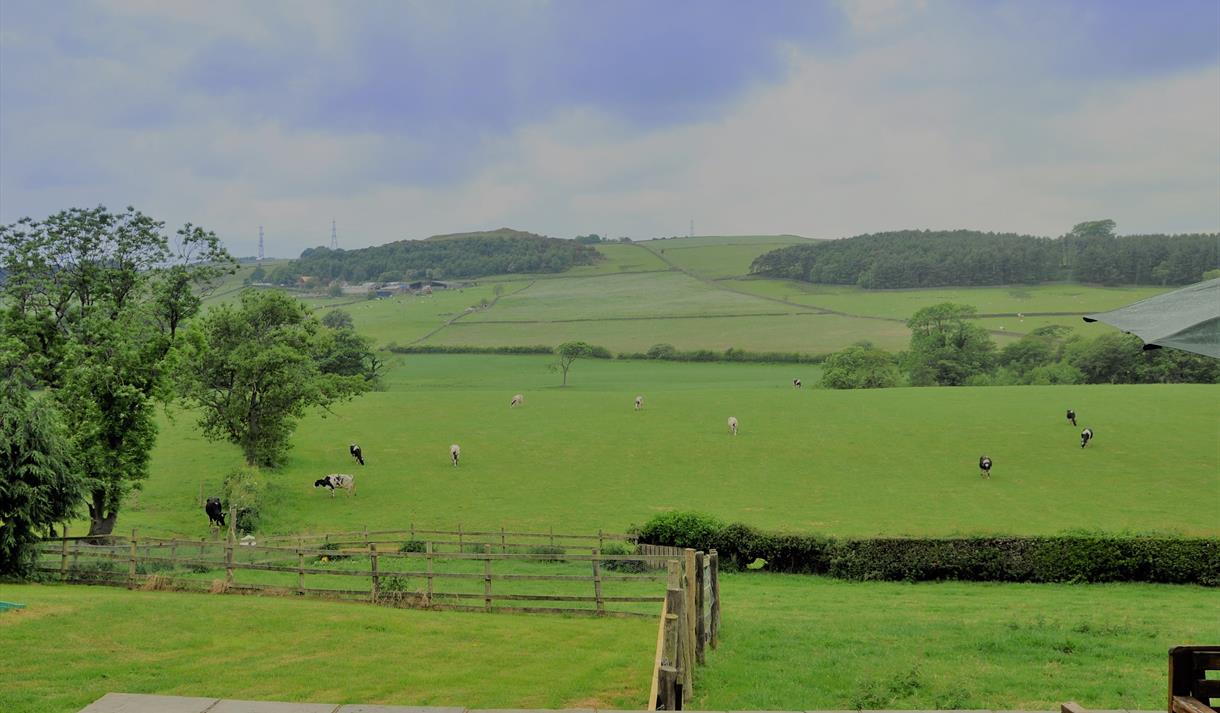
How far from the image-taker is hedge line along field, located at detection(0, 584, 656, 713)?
11.8 metres

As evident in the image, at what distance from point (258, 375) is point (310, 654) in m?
28.7

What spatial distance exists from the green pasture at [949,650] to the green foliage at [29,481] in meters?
17.1

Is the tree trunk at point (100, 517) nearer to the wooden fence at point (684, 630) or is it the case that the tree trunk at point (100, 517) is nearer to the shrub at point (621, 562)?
the shrub at point (621, 562)

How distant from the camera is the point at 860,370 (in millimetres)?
83375

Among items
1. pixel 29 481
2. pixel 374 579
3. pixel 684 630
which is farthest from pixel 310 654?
pixel 29 481

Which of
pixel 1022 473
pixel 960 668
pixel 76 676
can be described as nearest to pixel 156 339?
pixel 76 676

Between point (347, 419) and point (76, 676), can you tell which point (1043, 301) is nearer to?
point (347, 419)

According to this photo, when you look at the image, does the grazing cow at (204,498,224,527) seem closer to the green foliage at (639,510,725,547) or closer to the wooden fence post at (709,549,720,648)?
the green foliage at (639,510,725,547)

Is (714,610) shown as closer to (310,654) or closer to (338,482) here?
(310,654)

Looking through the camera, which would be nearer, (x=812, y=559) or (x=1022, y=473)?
(x=812, y=559)

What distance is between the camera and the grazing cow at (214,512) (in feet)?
112

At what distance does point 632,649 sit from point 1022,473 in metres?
33.3

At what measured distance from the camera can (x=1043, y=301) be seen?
13362 centimetres

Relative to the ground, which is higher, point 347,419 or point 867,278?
point 867,278
